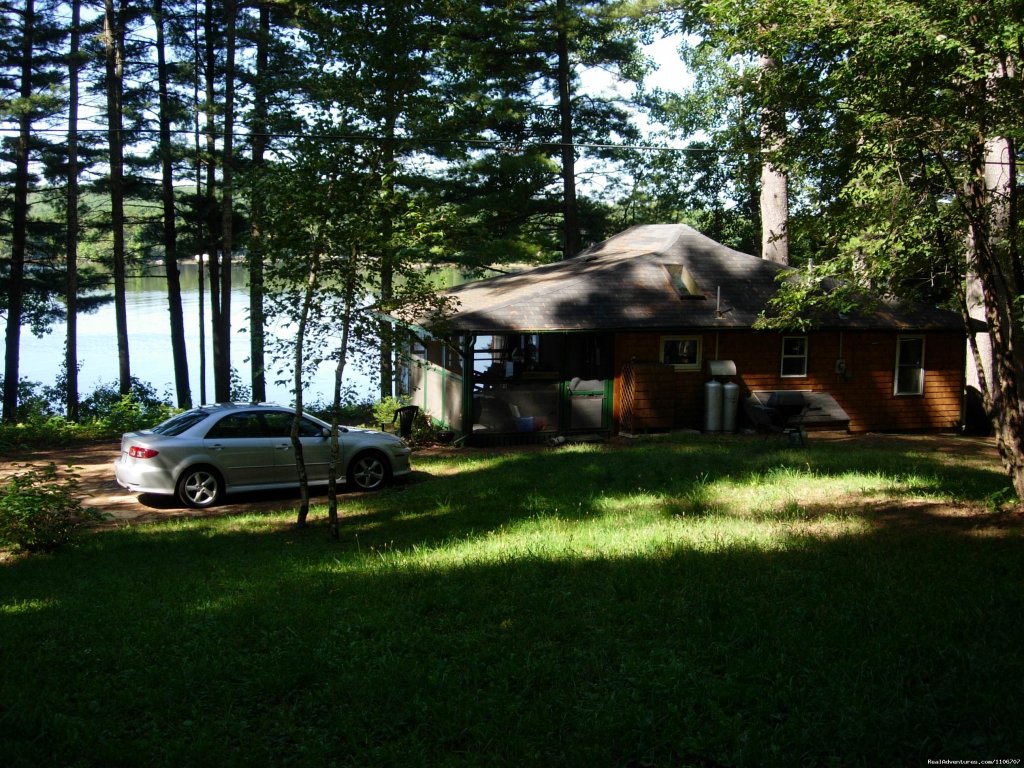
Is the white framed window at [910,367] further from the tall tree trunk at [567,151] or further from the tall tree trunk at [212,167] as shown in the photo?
the tall tree trunk at [212,167]

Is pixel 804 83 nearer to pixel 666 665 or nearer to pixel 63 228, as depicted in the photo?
pixel 666 665

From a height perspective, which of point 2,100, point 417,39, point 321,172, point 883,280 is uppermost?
point 2,100

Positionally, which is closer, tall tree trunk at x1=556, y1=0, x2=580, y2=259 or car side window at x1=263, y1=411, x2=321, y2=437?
car side window at x1=263, y1=411, x2=321, y2=437

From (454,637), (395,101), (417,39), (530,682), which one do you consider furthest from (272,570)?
(417,39)

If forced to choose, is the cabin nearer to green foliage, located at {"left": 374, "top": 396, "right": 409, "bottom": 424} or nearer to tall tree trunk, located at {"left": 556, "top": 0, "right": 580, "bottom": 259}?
green foliage, located at {"left": 374, "top": 396, "right": 409, "bottom": 424}

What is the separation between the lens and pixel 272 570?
27.5ft

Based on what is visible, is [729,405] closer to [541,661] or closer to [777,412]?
[777,412]

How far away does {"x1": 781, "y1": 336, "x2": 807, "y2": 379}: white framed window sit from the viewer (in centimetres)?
1998

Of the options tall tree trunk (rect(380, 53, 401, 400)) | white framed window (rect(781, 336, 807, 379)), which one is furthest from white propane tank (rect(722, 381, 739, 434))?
tall tree trunk (rect(380, 53, 401, 400))

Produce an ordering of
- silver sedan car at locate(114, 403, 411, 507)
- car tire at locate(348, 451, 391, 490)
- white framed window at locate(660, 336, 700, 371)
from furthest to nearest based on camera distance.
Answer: white framed window at locate(660, 336, 700, 371), car tire at locate(348, 451, 391, 490), silver sedan car at locate(114, 403, 411, 507)

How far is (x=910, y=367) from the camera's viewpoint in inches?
816

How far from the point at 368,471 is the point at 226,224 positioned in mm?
14873

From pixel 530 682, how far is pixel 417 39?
961 centimetres

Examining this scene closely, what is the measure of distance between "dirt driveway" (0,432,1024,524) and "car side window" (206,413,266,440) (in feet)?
3.62
